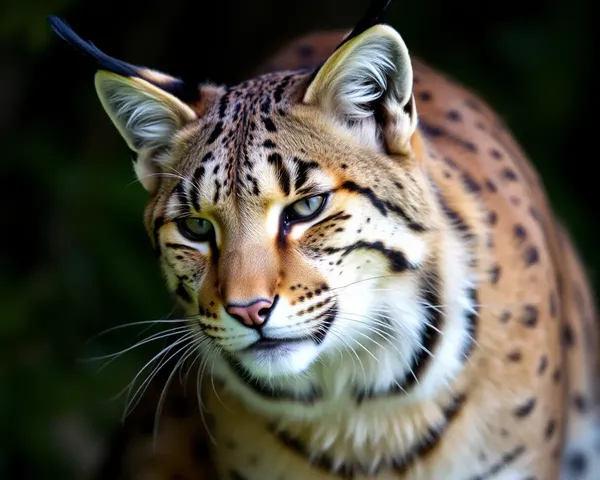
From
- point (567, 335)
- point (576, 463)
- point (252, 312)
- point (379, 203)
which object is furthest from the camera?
point (576, 463)

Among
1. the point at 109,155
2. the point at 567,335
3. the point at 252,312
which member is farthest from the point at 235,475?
the point at 109,155

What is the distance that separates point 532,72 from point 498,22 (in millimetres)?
304

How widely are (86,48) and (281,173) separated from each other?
52cm

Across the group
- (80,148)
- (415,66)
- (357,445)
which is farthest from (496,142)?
(80,148)

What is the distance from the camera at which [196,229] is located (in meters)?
2.54

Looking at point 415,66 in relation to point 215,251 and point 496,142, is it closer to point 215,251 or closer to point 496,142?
point 496,142

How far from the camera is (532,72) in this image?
16.9 feet

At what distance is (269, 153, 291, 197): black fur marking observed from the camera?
243cm

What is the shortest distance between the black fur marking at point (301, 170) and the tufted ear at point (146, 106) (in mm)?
362

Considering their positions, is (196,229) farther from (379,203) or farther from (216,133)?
(379,203)

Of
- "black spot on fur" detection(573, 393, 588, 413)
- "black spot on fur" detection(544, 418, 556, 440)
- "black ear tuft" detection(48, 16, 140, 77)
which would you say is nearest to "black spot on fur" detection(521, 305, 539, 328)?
"black spot on fur" detection(544, 418, 556, 440)

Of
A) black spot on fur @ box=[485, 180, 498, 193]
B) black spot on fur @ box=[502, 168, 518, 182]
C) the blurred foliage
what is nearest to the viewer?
black spot on fur @ box=[485, 180, 498, 193]

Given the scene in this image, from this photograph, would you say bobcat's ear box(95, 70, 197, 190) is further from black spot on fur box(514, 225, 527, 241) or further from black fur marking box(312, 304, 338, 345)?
black spot on fur box(514, 225, 527, 241)

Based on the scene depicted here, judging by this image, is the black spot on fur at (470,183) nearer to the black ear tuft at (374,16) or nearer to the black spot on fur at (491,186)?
the black spot on fur at (491,186)
